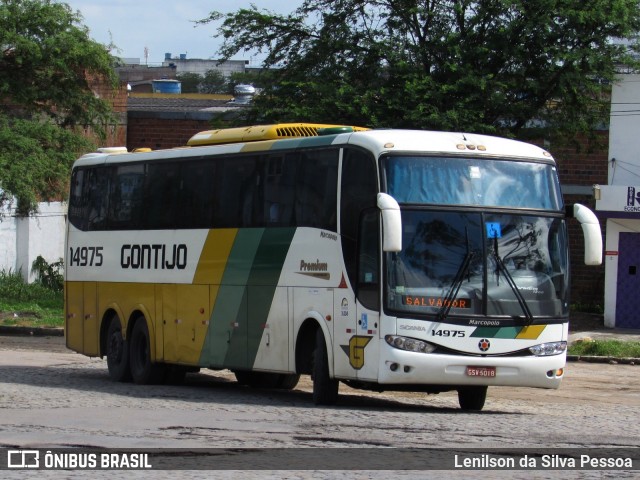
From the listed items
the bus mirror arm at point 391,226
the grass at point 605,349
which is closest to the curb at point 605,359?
the grass at point 605,349

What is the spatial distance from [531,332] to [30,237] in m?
28.3

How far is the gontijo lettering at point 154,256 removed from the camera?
19094 mm

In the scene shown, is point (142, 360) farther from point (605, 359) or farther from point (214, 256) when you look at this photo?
point (605, 359)

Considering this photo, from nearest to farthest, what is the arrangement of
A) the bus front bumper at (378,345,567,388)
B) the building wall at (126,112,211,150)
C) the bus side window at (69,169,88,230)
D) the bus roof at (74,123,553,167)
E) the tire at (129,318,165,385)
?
the bus front bumper at (378,345,567,388) < the bus roof at (74,123,553,167) < the tire at (129,318,165,385) < the bus side window at (69,169,88,230) < the building wall at (126,112,211,150)

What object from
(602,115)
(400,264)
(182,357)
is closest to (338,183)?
(400,264)

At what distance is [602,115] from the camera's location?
35250mm

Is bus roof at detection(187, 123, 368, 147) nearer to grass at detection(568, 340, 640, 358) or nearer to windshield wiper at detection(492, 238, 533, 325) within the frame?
windshield wiper at detection(492, 238, 533, 325)

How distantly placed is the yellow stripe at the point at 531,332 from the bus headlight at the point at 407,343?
48.9 inches

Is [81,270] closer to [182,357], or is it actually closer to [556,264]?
[182,357]

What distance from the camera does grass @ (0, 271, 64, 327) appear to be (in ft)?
109

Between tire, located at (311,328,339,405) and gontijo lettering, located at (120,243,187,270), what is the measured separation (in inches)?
152

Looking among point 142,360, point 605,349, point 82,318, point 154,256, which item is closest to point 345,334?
point 154,256

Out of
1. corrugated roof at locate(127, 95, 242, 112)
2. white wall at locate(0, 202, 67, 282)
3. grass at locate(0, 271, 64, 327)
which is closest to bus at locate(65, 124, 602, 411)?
grass at locate(0, 271, 64, 327)

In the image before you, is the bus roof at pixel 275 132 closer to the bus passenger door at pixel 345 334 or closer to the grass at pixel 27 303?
the bus passenger door at pixel 345 334
